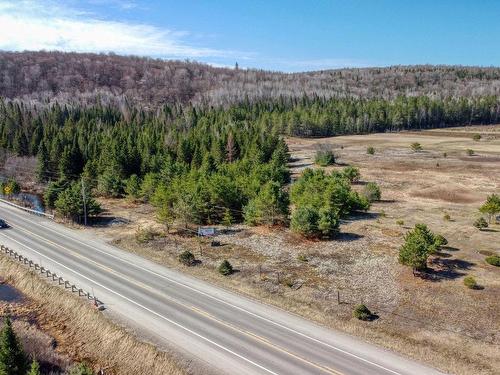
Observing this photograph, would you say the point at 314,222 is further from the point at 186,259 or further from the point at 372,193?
the point at 372,193

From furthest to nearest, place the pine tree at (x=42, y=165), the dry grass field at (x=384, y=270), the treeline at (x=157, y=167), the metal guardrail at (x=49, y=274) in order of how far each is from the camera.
Answer: the pine tree at (x=42, y=165) < the treeline at (x=157, y=167) < the metal guardrail at (x=49, y=274) < the dry grass field at (x=384, y=270)

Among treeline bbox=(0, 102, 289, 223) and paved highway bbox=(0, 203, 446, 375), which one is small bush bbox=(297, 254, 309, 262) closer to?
paved highway bbox=(0, 203, 446, 375)

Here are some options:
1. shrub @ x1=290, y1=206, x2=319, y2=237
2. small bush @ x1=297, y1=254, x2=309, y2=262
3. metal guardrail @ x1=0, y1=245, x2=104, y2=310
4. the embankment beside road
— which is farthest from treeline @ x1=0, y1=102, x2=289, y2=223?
the embankment beside road

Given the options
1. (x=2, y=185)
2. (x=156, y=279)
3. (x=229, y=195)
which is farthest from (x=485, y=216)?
(x=2, y=185)

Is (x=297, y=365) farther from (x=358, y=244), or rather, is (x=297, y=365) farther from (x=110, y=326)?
(x=358, y=244)

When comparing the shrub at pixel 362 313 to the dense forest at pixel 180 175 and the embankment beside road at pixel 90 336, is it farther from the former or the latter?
the dense forest at pixel 180 175

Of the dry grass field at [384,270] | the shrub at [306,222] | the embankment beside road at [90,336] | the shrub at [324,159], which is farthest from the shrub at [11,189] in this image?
the shrub at [324,159]
